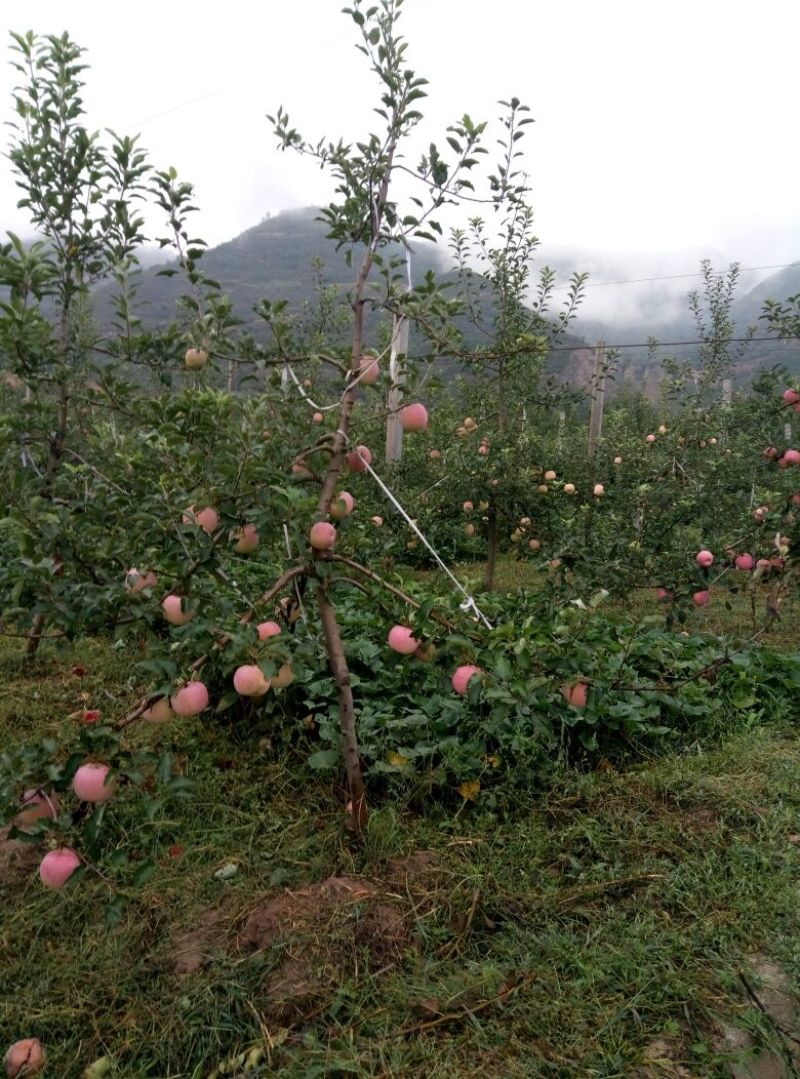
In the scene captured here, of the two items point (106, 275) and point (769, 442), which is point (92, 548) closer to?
point (106, 275)

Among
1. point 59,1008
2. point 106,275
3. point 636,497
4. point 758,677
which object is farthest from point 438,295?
point 636,497

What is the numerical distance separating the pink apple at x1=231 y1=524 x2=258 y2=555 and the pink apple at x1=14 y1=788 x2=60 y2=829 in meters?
0.66

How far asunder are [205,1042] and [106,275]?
2559mm

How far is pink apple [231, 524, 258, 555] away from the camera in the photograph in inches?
69.4

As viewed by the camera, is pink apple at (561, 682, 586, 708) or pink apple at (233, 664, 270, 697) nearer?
pink apple at (233, 664, 270, 697)

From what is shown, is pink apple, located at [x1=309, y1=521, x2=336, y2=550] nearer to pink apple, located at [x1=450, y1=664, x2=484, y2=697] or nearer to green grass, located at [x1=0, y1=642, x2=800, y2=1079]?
pink apple, located at [x1=450, y1=664, x2=484, y2=697]

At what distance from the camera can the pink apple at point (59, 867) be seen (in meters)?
1.43

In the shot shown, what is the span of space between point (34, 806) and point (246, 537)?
72 cm

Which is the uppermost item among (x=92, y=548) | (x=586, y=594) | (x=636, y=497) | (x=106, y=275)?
(x=106, y=275)

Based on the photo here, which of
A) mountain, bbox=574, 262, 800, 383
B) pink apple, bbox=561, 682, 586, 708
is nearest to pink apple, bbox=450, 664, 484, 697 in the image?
pink apple, bbox=561, 682, 586, 708

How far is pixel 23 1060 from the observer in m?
1.43

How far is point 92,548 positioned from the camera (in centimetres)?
184

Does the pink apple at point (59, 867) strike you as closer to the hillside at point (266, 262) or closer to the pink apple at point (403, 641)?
the pink apple at point (403, 641)

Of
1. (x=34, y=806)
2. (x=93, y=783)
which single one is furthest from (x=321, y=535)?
(x=34, y=806)
